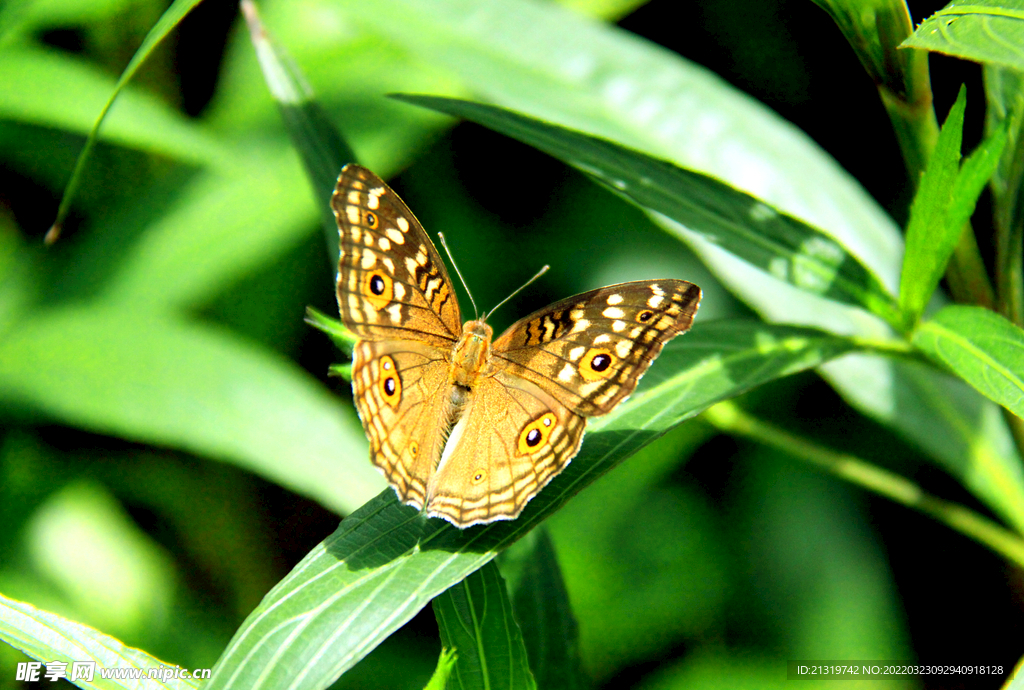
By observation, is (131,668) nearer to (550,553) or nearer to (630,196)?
(550,553)

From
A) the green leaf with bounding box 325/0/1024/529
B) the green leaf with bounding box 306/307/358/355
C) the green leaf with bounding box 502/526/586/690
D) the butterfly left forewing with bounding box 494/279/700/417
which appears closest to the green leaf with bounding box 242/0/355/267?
the green leaf with bounding box 306/307/358/355

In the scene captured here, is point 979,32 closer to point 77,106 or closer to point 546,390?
point 546,390

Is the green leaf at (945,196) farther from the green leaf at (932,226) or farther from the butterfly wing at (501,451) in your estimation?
the butterfly wing at (501,451)

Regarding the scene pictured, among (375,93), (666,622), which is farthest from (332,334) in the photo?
(666,622)

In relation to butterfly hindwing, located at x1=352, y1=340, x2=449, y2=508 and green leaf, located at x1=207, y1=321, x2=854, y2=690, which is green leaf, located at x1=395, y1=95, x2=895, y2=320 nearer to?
green leaf, located at x1=207, y1=321, x2=854, y2=690

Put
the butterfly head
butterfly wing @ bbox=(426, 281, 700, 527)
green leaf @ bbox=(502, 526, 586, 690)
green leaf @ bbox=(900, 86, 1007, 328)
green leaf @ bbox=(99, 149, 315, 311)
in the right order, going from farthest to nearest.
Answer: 1. green leaf @ bbox=(99, 149, 315, 311)
2. the butterfly head
3. green leaf @ bbox=(502, 526, 586, 690)
4. butterfly wing @ bbox=(426, 281, 700, 527)
5. green leaf @ bbox=(900, 86, 1007, 328)

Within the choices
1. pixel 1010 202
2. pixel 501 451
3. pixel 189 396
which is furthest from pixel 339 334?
pixel 1010 202
